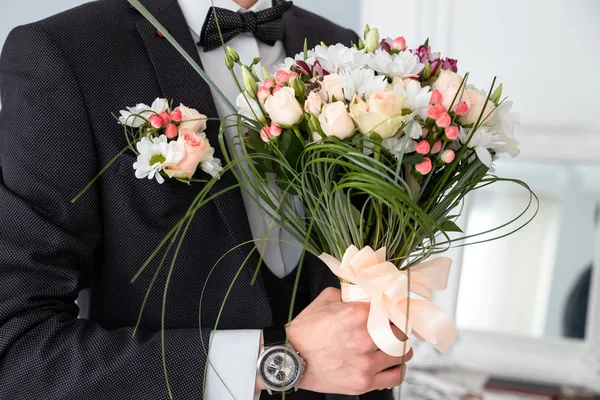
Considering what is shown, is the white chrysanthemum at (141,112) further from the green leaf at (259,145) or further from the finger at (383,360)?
the finger at (383,360)

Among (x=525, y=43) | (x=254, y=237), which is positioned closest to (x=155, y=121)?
(x=254, y=237)

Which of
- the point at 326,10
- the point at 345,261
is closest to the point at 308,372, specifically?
the point at 345,261

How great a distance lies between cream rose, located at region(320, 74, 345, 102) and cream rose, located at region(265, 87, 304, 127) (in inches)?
1.5

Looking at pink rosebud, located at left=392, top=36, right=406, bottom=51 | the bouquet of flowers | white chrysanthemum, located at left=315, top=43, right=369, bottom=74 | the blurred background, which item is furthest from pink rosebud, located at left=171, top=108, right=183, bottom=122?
the blurred background

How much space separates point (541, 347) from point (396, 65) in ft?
5.03

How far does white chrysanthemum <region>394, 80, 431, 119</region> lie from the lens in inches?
32.8

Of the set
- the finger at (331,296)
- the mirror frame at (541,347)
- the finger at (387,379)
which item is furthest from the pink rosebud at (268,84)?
the mirror frame at (541,347)

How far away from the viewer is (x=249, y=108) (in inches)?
36.4

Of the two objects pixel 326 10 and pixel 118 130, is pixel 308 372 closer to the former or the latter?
pixel 118 130

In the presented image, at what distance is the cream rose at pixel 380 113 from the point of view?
79cm

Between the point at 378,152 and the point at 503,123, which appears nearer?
the point at 378,152

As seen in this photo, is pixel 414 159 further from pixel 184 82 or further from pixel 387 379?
pixel 184 82

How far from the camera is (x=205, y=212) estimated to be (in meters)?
1.15

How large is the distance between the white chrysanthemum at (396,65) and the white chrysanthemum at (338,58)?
15 millimetres
